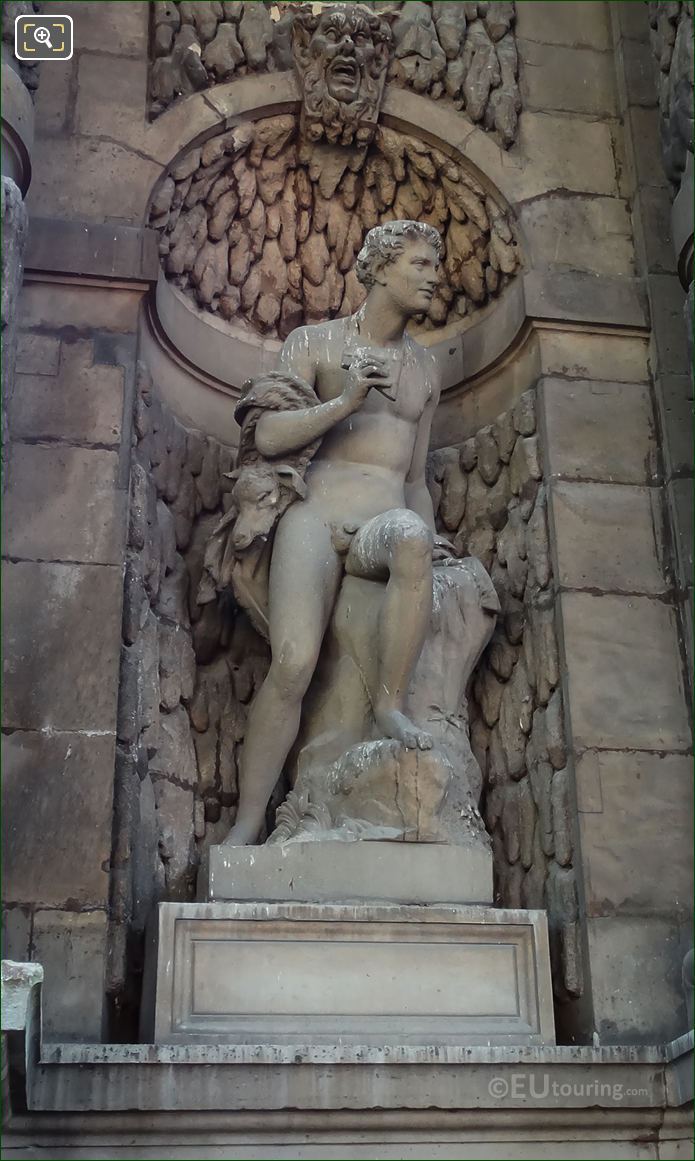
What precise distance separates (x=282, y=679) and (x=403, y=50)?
3.74m

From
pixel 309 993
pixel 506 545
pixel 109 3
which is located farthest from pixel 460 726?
pixel 109 3

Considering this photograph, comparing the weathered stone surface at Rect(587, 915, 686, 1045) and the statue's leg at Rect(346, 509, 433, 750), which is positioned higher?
the statue's leg at Rect(346, 509, 433, 750)

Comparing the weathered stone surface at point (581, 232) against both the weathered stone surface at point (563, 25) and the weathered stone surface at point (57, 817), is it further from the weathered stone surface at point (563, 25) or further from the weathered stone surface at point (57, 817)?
the weathered stone surface at point (57, 817)

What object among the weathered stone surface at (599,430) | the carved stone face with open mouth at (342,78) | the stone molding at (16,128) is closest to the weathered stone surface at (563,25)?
the carved stone face with open mouth at (342,78)

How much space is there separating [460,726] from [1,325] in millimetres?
2588

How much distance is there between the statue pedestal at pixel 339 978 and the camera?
5184mm

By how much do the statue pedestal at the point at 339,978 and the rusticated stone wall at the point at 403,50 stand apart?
418cm

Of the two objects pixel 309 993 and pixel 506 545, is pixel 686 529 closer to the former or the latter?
pixel 506 545

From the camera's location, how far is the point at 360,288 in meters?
7.81

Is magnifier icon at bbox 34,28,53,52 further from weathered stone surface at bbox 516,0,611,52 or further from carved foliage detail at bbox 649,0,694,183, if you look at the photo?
carved foliage detail at bbox 649,0,694,183

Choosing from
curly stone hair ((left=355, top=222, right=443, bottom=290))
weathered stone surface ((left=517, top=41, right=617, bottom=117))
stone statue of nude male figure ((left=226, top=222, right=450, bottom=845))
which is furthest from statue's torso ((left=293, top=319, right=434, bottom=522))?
weathered stone surface ((left=517, top=41, right=617, bottom=117))

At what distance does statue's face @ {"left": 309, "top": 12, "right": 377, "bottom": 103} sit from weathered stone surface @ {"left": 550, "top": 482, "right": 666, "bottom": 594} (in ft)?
8.23

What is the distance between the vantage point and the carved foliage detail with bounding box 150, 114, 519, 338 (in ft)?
24.2

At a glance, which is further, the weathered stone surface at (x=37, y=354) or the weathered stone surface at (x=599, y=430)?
the weathered stone surface at (x=599, y=430)
